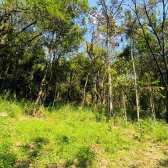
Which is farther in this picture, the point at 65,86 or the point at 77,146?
the point at 65,86

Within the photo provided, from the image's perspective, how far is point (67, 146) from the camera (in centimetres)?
427

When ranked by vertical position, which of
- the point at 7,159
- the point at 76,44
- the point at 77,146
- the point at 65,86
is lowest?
the point at 77,146

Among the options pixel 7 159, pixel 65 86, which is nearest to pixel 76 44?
pixel 65 86

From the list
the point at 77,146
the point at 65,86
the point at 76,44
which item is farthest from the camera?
the point at 65,86

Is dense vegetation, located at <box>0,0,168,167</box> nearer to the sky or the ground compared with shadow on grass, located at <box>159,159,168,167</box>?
nearer to the sky

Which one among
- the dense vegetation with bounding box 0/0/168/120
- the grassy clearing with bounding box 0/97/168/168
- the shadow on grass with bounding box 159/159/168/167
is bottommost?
the shadow on grass with bounding box 159/159/168/167

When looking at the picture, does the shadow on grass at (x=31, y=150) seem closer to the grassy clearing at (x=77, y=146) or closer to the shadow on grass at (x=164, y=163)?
the grassy clearing at (x=77, y=146)

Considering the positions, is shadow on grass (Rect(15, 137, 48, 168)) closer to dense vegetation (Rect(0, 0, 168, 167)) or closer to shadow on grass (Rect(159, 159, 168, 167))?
dense vegetation (Rect(0, 0, 168, 167))

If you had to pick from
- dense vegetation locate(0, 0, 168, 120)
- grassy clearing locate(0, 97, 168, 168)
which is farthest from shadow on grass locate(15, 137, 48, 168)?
dense vegetation locate(0, 0, 168, 120)

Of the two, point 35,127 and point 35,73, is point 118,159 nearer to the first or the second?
point 35,127

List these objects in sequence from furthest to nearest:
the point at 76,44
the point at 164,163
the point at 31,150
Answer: the point at 76,44, the point at 164,163, the point at 31,150

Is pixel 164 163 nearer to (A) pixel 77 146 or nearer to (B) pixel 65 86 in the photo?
(A) pixel 77 146

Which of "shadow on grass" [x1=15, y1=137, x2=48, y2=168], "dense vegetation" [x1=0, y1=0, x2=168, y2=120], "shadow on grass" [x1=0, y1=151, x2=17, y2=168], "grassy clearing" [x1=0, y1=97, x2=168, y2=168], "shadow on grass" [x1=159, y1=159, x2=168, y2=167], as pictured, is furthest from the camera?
"dense vegetation" [x1=0, y1=0, x2=168, y2=120]

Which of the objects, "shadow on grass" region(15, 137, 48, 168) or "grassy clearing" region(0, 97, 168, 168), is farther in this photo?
"grassy clearing" region(0, 97, 168, 168)
